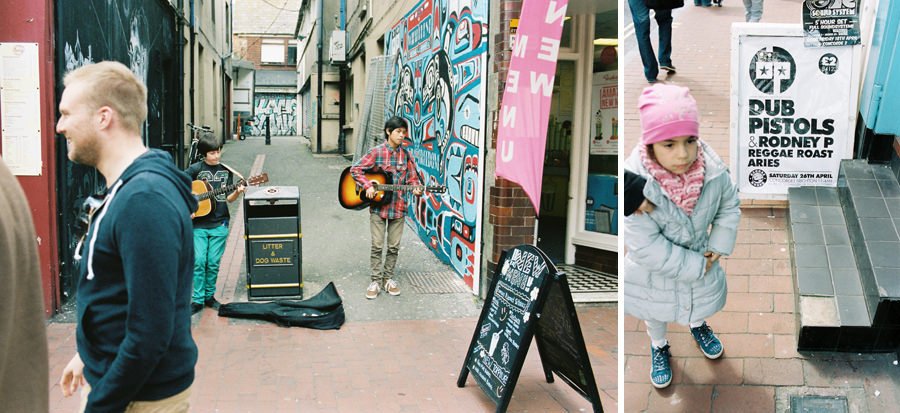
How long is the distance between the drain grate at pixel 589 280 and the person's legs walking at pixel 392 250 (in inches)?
66.4

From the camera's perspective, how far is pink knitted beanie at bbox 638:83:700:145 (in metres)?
2.14

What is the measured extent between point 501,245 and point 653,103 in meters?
4.43

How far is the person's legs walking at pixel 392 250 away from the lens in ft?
23.1

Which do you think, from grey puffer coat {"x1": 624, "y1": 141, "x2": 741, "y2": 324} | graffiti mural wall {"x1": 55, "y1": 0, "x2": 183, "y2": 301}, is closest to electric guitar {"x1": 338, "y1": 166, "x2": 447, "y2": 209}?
graffiti mural wall {"x1": 55, "y1": 0, "x2": 183, "y2": 301}

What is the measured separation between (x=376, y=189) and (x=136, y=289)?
16.2 feet

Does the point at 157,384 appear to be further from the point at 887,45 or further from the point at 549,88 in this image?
the point at 887,45

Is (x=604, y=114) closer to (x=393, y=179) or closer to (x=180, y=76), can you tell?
(x=393, y=179)

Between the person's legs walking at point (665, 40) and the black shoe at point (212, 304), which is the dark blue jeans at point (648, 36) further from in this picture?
the black shoe at point (212, 304)

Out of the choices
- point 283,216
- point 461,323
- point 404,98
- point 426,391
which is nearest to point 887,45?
point 426,391

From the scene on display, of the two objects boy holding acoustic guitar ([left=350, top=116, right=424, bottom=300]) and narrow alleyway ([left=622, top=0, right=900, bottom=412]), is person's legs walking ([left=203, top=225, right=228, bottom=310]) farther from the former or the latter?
narrow alleyway ([left=622, top=0, right=900, bottom=412])

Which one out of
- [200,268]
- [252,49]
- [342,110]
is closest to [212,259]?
[200,268]

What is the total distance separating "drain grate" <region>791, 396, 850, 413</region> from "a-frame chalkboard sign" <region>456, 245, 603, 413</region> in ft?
3.54

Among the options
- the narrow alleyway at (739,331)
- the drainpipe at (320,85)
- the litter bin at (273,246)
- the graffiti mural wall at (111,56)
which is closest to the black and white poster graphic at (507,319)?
the narrow alleyway at (739,331)

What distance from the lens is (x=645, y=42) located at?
105 inches
